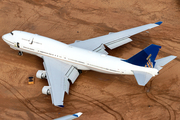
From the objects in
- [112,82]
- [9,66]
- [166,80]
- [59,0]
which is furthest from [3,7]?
[166,80]

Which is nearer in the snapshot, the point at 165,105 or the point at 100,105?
the point at 100,105

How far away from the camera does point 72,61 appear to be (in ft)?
92.0

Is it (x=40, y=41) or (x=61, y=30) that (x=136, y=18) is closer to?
(x=61, y=30)

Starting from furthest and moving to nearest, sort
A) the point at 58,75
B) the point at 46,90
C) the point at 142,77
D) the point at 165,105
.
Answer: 1. the point at 58,75
2. the point at 165,105
3. the point at 46,90
4. the point at 142,77

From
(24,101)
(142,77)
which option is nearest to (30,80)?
(24,101)

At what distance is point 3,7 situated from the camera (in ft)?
132

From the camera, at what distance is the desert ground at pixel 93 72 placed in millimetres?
25281

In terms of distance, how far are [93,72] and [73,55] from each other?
435 cm

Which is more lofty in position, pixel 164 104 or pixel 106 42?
pixel 106 42

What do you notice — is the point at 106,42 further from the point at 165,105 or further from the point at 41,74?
the point at 165,105

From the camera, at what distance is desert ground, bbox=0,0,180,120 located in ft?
82.9

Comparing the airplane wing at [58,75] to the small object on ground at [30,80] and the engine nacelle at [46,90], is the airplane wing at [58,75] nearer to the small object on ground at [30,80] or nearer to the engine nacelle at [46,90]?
the engine nacelle at [46,90]

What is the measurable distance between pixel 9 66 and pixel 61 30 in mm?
11269

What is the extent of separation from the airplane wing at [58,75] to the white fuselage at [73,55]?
710 millimetres
